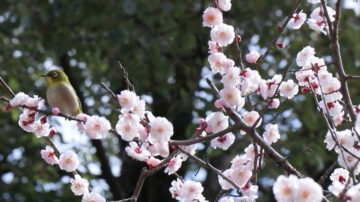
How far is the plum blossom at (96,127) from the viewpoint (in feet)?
6.54

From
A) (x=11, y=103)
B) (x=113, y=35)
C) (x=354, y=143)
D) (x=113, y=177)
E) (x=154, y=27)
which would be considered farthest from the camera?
(x=113, y=177)

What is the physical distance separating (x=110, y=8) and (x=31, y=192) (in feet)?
4.77

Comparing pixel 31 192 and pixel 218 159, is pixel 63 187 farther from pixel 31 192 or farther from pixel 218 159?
pixel 218 159

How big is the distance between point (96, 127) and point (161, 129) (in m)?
0.25

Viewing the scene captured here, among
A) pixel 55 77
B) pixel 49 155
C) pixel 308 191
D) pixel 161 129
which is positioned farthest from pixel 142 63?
pixel 308 191

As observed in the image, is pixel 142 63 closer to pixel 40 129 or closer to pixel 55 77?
pixel 55 77

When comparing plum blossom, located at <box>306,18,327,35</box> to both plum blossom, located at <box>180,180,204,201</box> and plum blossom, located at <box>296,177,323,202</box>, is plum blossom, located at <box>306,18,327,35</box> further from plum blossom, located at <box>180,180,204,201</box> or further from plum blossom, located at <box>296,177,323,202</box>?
plum blossom, located at <box>296,177,323,202</box>

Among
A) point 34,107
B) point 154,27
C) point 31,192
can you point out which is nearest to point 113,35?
point 154,27

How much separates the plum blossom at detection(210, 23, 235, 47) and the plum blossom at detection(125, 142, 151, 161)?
438mm

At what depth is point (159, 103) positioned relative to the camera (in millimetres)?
5070

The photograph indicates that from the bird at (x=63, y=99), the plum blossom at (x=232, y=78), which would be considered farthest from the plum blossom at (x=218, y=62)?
the bird at (x=63, y=99)

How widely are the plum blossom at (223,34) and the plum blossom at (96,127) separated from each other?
0.47 meters

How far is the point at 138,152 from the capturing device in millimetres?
2137

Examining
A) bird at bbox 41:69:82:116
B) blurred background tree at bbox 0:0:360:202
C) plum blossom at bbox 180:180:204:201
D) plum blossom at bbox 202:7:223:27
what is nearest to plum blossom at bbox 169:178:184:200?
plum blossom at bbox 180:180:204:201
